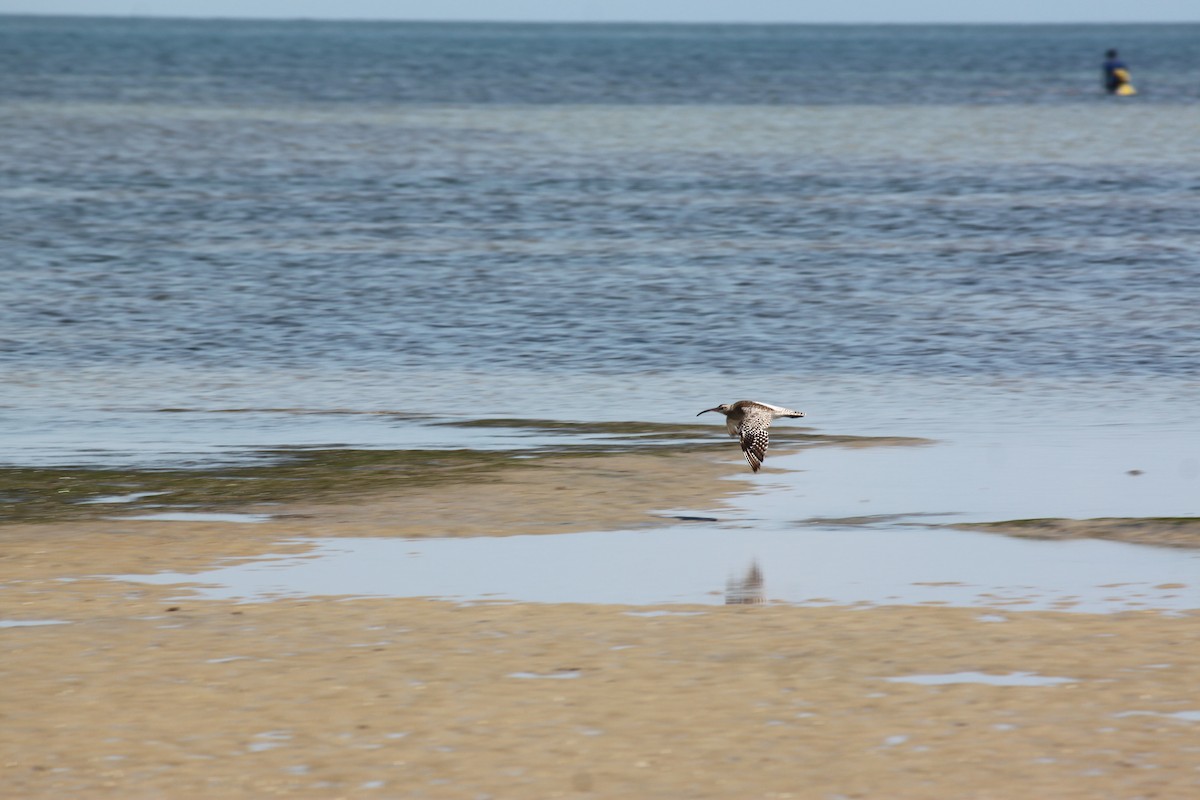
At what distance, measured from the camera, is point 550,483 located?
38.2 feet

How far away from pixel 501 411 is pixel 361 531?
419cm

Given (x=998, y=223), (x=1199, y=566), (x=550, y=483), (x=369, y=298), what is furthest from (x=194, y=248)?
(x=1199, y=566)

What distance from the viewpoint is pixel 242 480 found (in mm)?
11867

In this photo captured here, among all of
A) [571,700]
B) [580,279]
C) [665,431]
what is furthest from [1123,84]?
[571,700]

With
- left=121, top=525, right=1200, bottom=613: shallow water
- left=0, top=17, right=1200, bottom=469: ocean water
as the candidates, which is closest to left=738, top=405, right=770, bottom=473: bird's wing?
→ left=121, top=525, right=1200, bottom=613: shallow water

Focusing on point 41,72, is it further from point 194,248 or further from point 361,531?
point 361,531

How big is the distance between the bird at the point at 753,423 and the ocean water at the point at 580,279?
2794mm

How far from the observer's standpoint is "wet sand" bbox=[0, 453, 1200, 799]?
6.60 metres

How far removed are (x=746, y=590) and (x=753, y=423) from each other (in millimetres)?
1934

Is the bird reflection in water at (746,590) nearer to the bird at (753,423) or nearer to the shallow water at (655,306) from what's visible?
the shallow water at (655,306)

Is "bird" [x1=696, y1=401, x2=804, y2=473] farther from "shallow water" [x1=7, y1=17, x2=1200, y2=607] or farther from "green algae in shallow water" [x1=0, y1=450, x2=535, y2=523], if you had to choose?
"green algae in shallow water" [x1=0, y1=450, x2=535, y2=523]

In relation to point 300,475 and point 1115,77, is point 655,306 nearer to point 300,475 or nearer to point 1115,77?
point 300,475

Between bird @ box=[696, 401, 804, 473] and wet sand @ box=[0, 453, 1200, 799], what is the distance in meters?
2.22

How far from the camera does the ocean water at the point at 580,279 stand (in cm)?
1490
